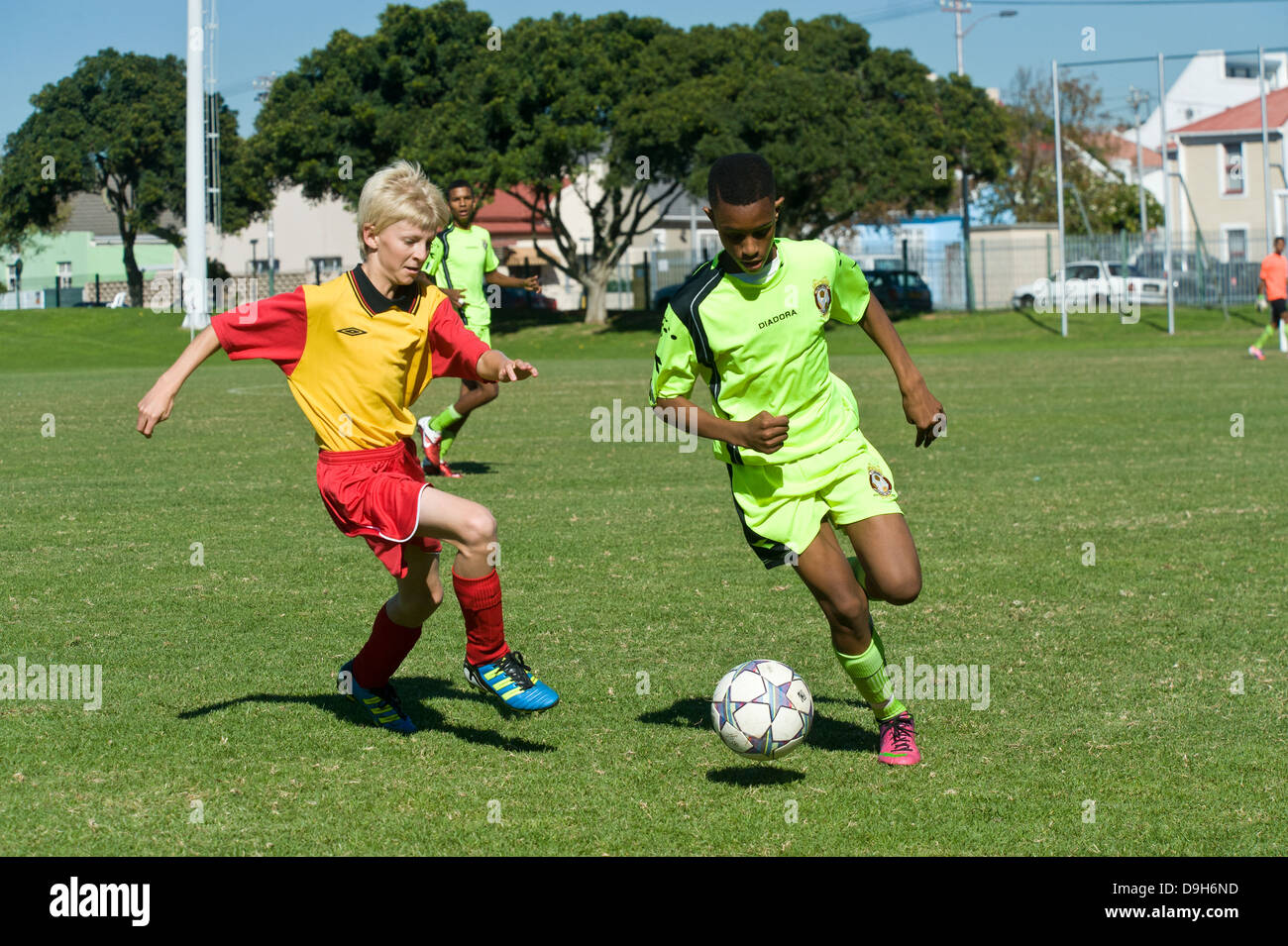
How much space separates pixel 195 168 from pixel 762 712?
2989 cm

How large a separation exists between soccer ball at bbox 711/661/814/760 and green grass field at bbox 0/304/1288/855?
0.15 metres

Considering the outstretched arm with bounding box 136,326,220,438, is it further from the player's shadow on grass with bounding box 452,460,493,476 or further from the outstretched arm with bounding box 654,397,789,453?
the player's shadow on grass with bounding box 452,460,493,476

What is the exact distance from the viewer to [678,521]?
10172 millimetres

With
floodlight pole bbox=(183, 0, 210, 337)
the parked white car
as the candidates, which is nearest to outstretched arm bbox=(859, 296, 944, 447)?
floodlight pole bbox=(183, 0, 210, 337)

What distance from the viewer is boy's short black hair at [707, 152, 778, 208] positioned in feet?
15.7

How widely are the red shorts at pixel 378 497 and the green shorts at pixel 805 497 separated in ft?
3.72

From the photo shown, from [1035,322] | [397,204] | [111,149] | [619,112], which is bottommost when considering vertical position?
[397,204]

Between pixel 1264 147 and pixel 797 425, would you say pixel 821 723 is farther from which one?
pixel 1264 147

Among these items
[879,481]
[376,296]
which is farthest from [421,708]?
[879,481]

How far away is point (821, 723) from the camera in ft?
18.1

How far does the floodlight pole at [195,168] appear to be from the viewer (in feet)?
100
